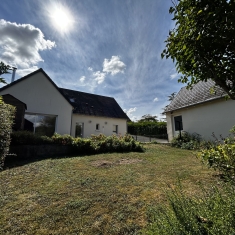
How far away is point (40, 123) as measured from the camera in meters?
12.6

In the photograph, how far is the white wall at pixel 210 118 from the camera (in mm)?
9906

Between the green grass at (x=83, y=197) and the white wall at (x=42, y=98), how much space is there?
331 inches

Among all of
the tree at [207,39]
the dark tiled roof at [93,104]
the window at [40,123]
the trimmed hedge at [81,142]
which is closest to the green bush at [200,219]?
the tree at [207,39]

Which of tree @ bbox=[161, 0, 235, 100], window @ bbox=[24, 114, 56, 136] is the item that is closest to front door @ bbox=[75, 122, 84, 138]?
window @ bbox=[24, 114, 56, 136]

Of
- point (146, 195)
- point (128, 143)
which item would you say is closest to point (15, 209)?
point (146, 195)

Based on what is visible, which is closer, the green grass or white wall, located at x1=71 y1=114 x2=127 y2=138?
the green grass

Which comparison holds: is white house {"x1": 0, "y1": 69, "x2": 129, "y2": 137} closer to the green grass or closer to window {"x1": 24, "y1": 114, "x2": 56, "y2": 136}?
window {"x1": 24, "y1": 114, "x2": 56, "y2": 136}

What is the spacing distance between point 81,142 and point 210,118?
32.3ft

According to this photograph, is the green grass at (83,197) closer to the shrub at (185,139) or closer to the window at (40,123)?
the shrub at (185,139)

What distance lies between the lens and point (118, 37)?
29.4 feet

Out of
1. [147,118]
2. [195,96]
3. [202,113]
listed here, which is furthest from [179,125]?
[147,118]

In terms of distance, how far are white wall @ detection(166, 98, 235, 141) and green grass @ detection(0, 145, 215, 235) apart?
276 inches

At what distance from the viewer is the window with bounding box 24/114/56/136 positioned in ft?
39.9

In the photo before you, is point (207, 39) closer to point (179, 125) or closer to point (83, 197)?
point (83, 197)
